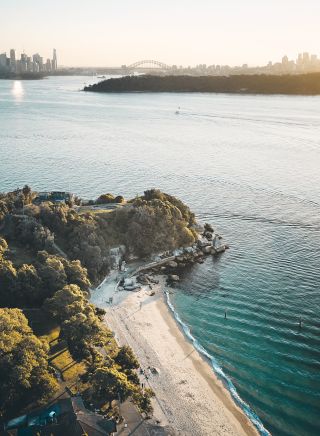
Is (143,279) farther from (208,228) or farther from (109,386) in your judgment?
(109,386)

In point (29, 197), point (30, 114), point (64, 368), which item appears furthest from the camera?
point (30, 114)

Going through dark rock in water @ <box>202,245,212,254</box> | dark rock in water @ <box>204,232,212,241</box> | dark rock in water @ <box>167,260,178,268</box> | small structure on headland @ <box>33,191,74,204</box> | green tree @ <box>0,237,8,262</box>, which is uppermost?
small structure on headland @ <box>33,191,74,204</box>

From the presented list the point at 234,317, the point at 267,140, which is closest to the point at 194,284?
the point at 234,317

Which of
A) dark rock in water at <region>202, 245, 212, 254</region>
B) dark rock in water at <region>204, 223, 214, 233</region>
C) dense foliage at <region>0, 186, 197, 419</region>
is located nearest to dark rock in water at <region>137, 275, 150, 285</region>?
dense foliage at <region>0, 186, 197, 419</region>

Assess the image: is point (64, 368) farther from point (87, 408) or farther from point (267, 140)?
→ point (267, 140)

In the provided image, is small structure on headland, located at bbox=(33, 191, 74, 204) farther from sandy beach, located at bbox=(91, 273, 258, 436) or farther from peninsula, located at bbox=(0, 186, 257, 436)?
sandy beach, located at bbox=(91, 273, 258, 436)

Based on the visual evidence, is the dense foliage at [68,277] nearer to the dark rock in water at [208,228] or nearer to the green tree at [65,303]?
the green tree at [65,303]
